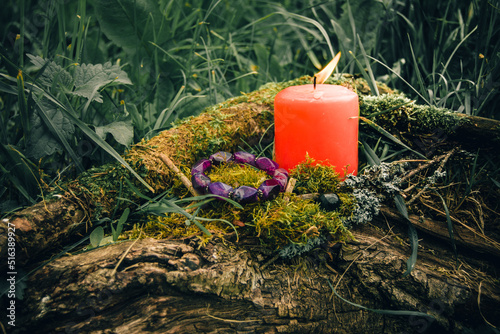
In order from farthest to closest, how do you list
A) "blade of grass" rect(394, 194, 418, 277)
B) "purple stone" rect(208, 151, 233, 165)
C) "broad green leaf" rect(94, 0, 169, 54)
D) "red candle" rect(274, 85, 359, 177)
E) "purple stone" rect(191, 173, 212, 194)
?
"broad green leaf" rect(94, 0, 169, 54)
"purple stone" rect(208, 151, 233, 165)
"red candle" rect(274, 85, 359, 177)
"purple stone" rect(191, 173, 212, 194)
"blade of grass" rect(394, 194, 418, 277)

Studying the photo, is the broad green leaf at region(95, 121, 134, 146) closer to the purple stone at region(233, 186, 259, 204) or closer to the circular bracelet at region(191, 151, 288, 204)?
the circular bracelet at region(191, 151, 288, 204)

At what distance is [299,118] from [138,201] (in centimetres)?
86

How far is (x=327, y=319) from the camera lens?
1.32 meters

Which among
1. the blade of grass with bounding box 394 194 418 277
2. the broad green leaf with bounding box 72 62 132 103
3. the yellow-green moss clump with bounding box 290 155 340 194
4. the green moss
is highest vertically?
the broad green leaf with bounding box 72 62 132 103

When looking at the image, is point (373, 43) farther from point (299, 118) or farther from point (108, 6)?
point (108, 6)

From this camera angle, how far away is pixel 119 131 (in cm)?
161

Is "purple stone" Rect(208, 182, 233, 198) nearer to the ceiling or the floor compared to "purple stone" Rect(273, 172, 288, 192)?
nearer to the ceiling

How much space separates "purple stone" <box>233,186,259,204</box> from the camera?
139 centimetres

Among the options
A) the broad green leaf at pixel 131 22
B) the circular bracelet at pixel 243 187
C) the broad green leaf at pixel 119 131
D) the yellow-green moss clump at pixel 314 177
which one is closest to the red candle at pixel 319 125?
the yellow-green moss clump at pixel 314 177

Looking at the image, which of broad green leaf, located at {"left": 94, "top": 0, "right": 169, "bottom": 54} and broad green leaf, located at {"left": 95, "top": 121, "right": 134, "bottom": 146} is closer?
broad green leaf, located at {"left": 95, "top": 121, "right": 134, "bottom": 146}

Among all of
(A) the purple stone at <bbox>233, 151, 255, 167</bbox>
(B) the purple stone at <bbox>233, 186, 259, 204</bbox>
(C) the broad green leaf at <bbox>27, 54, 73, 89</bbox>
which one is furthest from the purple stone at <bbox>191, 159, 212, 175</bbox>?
(C) the broad green leaf at <bbox>27, 54, 73, 89</bbox>

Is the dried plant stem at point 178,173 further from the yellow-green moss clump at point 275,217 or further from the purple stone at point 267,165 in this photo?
the purple stone at point 267,165

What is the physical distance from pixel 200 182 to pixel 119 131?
50 centimetres

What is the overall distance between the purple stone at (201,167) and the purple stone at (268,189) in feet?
1.08
